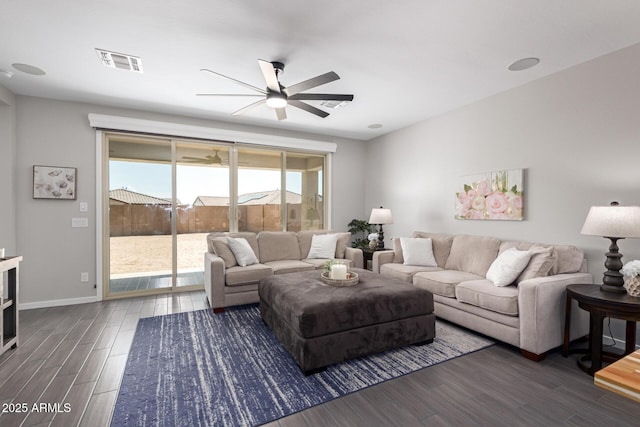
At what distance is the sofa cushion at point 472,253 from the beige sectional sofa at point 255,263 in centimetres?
142

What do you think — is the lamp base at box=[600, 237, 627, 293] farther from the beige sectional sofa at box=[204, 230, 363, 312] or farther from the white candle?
the beige sectional sofa at box=[204, 230, 363, 312]

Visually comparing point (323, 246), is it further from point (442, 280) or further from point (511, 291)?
point (511, 291)

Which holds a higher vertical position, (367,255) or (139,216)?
(139,216)

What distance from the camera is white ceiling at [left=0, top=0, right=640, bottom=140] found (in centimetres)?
212

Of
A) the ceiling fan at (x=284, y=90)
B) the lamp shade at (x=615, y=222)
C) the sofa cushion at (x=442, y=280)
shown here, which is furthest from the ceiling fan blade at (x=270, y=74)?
the lamp shade at (x=615, y=222)

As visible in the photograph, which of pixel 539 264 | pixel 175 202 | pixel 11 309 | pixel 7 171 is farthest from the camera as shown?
pixel 175 202

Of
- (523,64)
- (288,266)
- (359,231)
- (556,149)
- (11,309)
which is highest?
(523,64)

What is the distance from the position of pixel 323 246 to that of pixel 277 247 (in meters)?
0.74

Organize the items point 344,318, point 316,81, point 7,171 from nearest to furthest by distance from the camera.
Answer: point 344,318 < point 316,81 < point 7,171

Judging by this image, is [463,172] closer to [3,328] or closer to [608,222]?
[608,222]

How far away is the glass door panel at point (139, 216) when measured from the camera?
14.1ft

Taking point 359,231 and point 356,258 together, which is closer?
point 356,258

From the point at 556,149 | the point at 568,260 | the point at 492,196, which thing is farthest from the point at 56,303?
the point at 556,149

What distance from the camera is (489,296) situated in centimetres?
271
